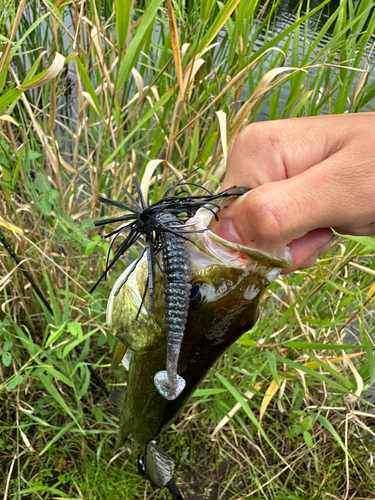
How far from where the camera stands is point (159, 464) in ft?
5.54

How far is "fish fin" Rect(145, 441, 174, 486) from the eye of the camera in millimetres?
1686

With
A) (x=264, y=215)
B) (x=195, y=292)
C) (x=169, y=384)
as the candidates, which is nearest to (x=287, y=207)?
(x=264, y=215)

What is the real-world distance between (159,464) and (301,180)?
1376 mm

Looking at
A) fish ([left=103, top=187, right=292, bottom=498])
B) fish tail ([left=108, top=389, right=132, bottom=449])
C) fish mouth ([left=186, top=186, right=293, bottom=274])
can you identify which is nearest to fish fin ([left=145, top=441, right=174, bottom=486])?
fish tail ([left=108, top=389, right=132, bottom=449])

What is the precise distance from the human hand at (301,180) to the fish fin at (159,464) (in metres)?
1.09

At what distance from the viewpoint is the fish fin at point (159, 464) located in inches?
66.4

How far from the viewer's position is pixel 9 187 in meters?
1.79

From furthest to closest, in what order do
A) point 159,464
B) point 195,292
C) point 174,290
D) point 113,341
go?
point 113,341 < point 159,464 < point 195,292 < point 174,290

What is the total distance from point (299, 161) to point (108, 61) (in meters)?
1.65

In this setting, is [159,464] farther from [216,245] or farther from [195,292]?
[216,245]

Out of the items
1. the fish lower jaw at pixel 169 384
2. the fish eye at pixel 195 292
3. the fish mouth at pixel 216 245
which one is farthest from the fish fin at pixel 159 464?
the fish mouth at pixel 216 245

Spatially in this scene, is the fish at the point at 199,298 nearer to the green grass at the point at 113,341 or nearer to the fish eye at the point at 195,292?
the fish eye at the point at 195,292

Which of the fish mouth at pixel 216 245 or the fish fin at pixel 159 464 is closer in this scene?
the fish mouth at pixel 216 245

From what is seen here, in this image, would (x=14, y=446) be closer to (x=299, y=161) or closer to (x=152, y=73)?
(x=299, y=161)
